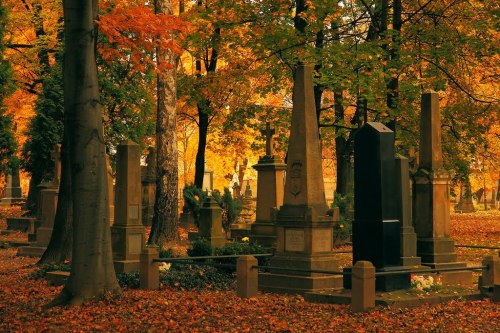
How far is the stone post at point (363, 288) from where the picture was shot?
496 inches

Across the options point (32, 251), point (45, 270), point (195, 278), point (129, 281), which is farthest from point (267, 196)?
point (129, 281)

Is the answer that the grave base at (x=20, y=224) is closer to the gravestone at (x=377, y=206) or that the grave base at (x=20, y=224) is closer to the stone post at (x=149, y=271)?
the stone post at (x=149, y=271)

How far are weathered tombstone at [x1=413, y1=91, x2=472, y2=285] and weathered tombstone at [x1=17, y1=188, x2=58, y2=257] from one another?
10.4m

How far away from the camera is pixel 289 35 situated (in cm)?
2805

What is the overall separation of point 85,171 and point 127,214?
15.0ft

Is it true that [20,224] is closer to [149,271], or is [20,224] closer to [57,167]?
[57,167]

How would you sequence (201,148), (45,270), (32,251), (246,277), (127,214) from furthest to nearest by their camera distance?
(201,148), (32,251), (127,214), (45,270), (246,277)

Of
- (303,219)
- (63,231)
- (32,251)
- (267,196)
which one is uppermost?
(267,196)

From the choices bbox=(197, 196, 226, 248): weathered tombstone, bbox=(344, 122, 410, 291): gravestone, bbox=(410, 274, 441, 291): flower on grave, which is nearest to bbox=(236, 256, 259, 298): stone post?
bbox=(344, 122, 410, 291): gravestone

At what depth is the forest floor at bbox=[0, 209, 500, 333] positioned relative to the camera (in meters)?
11.6

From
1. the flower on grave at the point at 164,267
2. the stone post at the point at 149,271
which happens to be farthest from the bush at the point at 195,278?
the stone post at the point at 149,271

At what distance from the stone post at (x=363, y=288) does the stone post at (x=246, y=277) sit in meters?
2.33

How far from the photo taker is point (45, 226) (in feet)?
79.0

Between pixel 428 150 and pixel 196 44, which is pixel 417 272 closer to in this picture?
pixel 428 150
